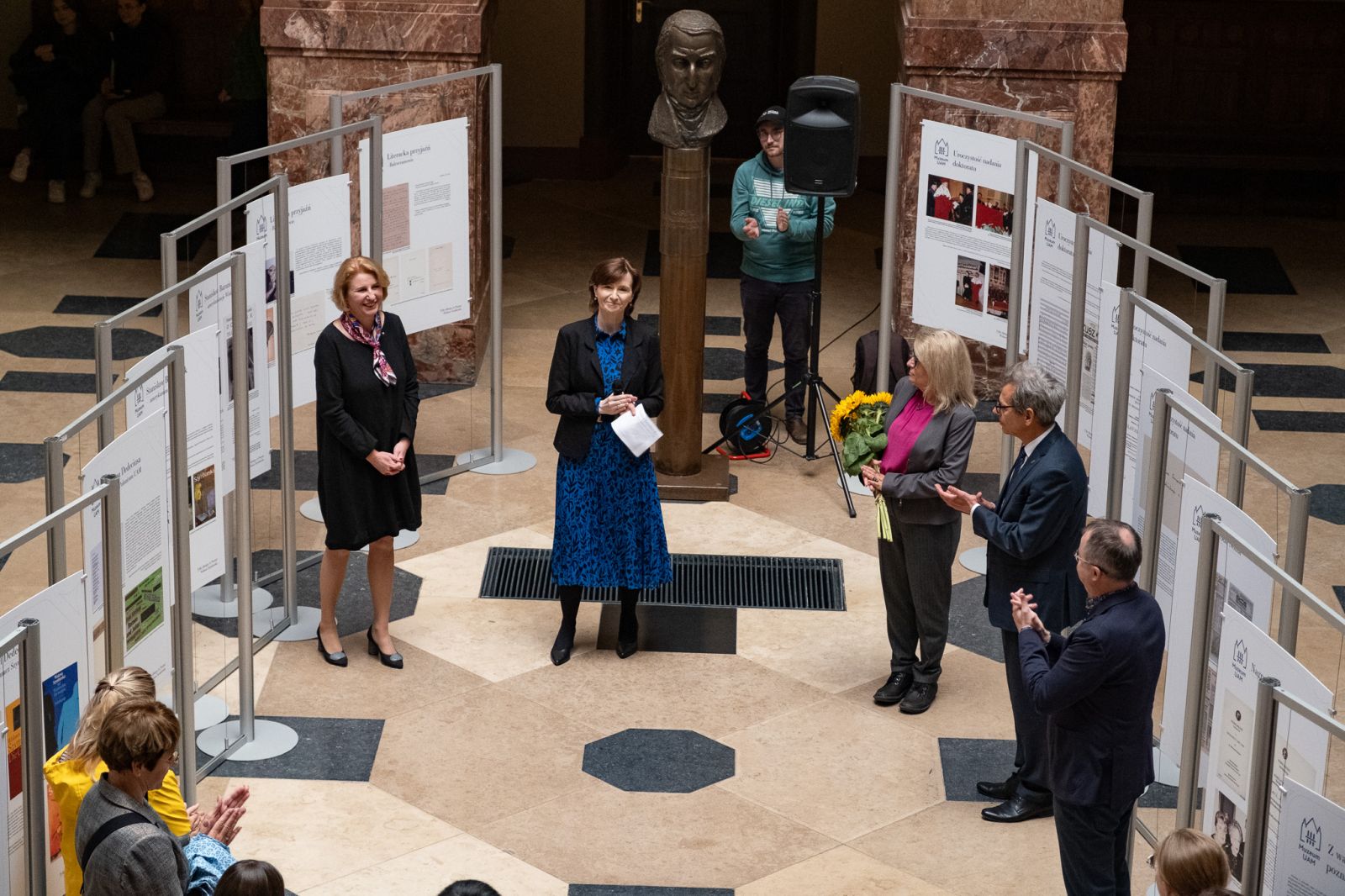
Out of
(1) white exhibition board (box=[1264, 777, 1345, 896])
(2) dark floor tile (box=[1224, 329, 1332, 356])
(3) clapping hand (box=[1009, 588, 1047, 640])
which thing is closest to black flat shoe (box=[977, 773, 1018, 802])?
(3) clapping hand (box=[1009, 588, 1047, 640])

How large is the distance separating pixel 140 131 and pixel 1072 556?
1081 centimetres

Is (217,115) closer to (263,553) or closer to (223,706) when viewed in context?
(263,553)

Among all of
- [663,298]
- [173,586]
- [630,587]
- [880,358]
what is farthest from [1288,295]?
[173,586]

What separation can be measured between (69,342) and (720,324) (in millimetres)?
4055

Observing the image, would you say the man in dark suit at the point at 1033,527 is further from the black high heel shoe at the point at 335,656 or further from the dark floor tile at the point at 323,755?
the black high heel shoe at the point at 335,656

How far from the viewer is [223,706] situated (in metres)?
7.33

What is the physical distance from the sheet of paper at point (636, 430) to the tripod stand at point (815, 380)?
1979 millimetres

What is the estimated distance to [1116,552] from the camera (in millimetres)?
5371

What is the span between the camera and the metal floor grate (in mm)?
8547

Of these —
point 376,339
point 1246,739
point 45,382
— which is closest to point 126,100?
point 45,382

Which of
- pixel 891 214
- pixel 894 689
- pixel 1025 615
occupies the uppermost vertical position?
pixel 891 214

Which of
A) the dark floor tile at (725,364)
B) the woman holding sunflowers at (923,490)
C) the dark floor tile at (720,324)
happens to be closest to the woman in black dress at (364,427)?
the woman holding sunflowers at (923,490)

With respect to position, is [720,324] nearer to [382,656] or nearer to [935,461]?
[382,656]

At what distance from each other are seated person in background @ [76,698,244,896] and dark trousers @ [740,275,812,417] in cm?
603
